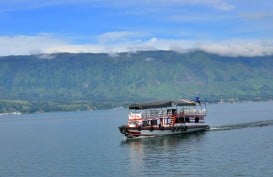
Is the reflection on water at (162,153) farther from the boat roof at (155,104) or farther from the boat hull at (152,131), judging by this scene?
the boat roof at (155,104)

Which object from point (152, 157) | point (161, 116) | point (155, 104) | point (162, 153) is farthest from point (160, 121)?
point (152, 157)

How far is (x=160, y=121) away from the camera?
146 metres

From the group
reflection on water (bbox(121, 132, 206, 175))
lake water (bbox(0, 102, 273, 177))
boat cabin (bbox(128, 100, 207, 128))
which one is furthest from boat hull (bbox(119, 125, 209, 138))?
lake water (bbox(0, 102, 273, 177))

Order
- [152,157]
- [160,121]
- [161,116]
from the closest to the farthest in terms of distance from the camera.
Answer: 1. [152,157]
2. [161,116]
3. [160,121]

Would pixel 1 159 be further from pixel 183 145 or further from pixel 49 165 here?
pixel 183 145

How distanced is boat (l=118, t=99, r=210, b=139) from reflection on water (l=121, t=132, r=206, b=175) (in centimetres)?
273

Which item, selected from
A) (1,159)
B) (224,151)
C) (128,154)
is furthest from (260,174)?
(1,159)

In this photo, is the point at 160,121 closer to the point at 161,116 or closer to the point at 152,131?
the point at 161,116

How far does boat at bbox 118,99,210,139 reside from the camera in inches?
5531

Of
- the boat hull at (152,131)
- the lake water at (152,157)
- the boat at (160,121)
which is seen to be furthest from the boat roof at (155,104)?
the lake water at (152,157)

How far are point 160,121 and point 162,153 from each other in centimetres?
3769

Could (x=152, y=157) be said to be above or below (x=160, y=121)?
below

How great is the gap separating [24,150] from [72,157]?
27.2 meters

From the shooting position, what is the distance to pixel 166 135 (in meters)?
145
